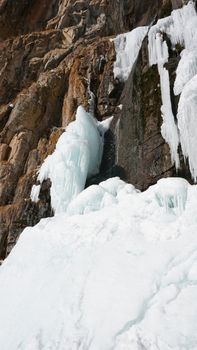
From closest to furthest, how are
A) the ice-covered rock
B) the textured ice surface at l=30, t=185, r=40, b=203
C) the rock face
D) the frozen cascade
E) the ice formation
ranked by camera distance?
the ice-covered rock → the frozen cascade → the rock face → the ice formation → the textured ice surface at l=30, t=185, r=40, b=203

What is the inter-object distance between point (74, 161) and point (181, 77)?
3.61m

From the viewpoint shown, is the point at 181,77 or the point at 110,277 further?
the point at 181,77

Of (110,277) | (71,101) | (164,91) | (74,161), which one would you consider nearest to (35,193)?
(74,161)

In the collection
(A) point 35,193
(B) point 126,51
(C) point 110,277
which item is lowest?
(C) point 110,277

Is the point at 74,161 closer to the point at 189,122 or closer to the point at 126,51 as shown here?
the point at 189,122

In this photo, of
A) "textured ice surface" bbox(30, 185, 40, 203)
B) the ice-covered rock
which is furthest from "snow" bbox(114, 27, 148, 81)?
the ice-covered rock

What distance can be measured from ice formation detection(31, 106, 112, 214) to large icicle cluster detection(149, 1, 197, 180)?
2.62 m

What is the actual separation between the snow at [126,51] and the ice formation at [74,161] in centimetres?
203

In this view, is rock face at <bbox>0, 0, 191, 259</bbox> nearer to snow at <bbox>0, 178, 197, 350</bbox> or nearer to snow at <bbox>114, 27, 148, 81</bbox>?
snow at <bbox>114, 27, 148, 81</bbox>

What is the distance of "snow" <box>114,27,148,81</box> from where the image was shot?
43.4ft

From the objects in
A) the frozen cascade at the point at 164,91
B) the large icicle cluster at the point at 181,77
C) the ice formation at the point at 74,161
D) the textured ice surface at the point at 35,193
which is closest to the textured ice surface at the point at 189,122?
the large icicle cluster at the point at 181,77

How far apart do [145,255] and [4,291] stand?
10.6 ft

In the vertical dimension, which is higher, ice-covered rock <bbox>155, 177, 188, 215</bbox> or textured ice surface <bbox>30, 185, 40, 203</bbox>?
textured ice surface <bbox>30, 185, 40, 203</bbox>

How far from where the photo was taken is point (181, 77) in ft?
29.9
